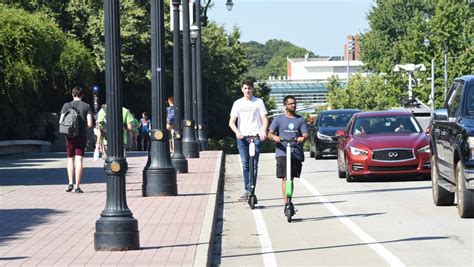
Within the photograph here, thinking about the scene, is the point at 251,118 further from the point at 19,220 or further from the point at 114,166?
the point at 114,166

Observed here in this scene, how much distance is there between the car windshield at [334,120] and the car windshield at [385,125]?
10719mm

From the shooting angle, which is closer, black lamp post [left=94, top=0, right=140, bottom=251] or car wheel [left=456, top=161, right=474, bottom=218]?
black lamp post [left=94, top=0, right=140, bottom=251]

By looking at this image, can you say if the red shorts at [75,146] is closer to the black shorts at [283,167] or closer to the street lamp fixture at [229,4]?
the black shorts at [283,167]

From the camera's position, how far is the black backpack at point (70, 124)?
1895 cm

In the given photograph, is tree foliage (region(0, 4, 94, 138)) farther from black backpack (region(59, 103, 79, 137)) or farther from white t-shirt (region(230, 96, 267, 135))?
white t-shirt (region(230, 96, 267, 135))

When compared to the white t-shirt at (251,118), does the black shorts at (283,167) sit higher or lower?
lower

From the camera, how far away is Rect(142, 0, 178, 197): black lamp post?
17.9 meters

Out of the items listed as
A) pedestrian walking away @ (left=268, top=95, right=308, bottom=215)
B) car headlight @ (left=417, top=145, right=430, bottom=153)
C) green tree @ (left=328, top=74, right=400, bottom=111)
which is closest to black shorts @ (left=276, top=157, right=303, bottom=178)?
pedestrian walking away @ (left=268, top=95, right=308, bottom=215)

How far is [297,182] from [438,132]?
741 cm

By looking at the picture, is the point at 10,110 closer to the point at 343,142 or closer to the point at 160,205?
the point at 343,142

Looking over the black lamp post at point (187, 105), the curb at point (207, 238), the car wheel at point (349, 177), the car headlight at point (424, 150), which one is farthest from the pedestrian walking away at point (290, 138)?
the black lamp post at point (187, 105)

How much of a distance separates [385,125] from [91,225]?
12.0m

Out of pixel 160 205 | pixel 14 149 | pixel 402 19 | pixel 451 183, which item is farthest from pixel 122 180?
pixel 402 19

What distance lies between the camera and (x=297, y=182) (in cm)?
2405
